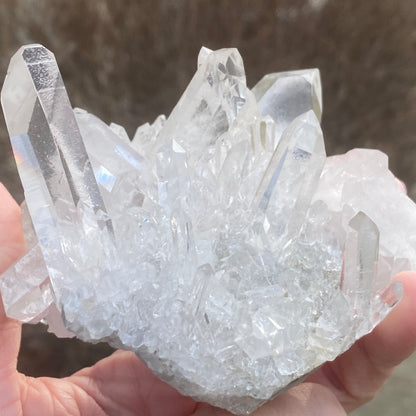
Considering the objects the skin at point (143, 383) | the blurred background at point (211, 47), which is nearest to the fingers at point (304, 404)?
the skin at point (143, 383)

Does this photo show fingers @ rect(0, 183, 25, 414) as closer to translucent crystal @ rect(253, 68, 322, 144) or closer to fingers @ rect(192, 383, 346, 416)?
fingers @ rect(192, 383, 346, 416)

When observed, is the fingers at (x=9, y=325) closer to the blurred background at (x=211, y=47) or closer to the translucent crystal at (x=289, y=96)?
the translucent crystal at (x=289, y=96)

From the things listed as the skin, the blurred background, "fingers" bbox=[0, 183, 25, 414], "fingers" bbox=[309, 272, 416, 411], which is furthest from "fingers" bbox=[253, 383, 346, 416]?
the blurred background

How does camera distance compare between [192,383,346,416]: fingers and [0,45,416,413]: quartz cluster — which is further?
[192,383,346,416]: fingers

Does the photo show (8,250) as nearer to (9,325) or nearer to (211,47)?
(9,325)

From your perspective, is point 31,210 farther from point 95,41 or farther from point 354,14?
point 354,14

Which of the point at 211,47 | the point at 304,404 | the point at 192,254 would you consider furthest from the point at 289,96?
the point at 211,47
